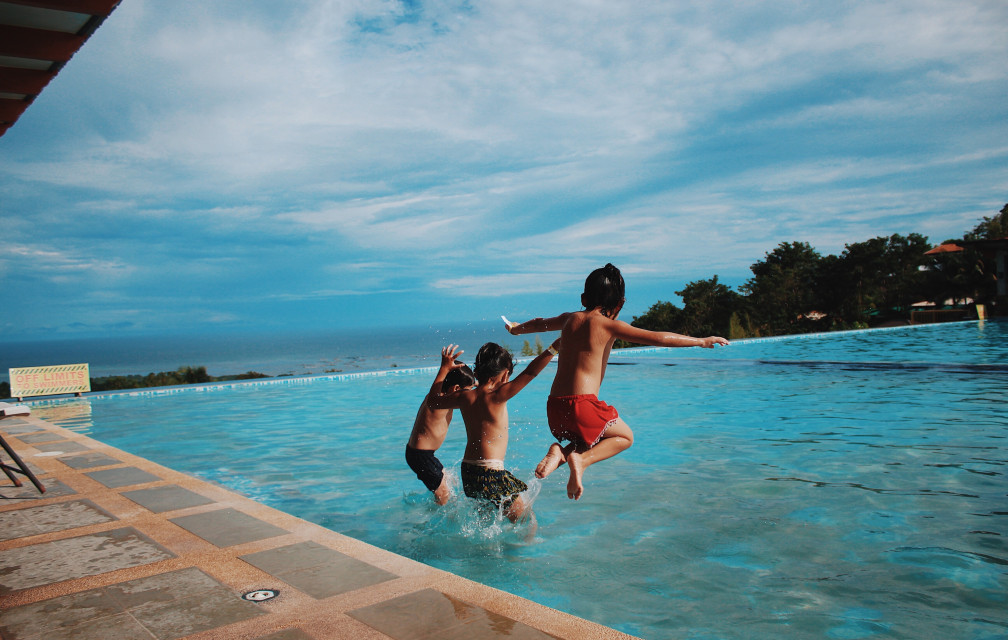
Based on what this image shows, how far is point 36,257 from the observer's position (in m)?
108

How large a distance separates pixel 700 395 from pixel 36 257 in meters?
129

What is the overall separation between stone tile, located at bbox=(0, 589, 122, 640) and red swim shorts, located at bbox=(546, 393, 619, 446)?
240 centimetres

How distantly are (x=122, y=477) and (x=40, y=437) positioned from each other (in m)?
4.08

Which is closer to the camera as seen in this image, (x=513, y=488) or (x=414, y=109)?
(x=513, y=488)

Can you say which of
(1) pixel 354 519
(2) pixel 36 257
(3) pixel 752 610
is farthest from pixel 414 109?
(2) pixel 36 257

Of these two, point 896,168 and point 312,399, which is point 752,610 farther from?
point 896,168

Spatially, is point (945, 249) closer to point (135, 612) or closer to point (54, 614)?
point (135, 612)

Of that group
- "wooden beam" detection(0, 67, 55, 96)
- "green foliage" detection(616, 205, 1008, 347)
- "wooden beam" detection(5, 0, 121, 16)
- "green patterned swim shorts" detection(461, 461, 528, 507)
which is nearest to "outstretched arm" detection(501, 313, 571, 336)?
"green patterned swim shorts" detection(461, 461, 528, 507)

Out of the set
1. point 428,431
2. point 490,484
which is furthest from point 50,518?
point 490,484

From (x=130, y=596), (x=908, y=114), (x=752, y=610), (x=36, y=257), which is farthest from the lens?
(x=36, y=257)

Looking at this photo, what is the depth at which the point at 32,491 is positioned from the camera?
17.0ft

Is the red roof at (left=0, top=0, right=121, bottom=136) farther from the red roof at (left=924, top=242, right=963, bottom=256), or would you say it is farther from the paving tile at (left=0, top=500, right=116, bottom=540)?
the red roof at (left=924, top=242, right=963, bottom=256)

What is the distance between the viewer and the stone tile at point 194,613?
2.41 meters

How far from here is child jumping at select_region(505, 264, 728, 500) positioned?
378cm
